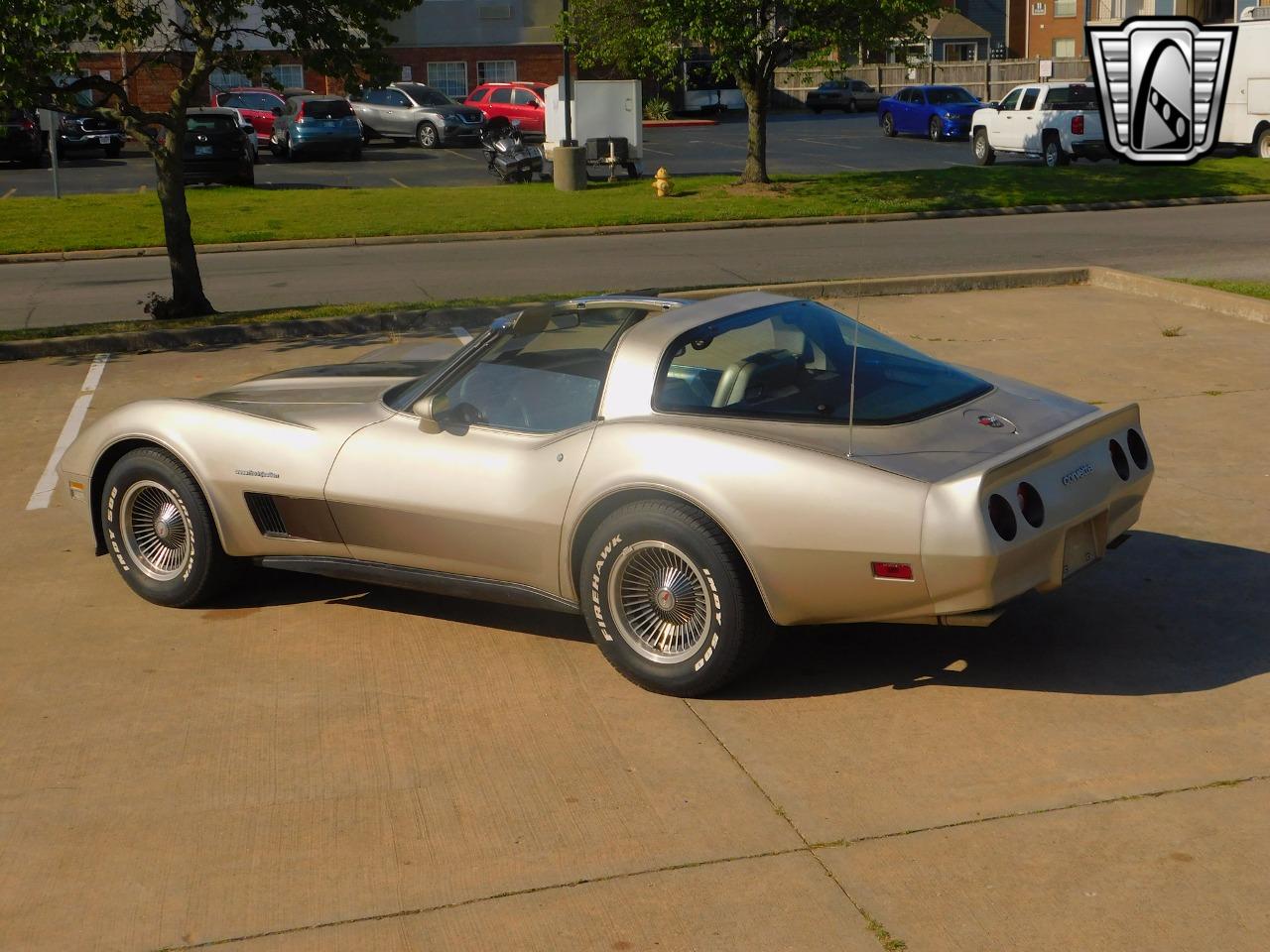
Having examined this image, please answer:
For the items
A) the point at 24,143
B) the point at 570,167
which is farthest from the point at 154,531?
the point at 24,143

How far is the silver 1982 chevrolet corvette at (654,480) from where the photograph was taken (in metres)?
4.88

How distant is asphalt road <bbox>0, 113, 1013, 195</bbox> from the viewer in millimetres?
31438

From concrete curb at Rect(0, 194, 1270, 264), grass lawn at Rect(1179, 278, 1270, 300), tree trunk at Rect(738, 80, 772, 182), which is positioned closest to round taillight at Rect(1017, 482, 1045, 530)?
grass lawn at Rect(1179, 278, 1270, 300)

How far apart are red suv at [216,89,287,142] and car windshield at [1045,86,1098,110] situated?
19.6 metres

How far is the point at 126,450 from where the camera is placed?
6434 millimetres

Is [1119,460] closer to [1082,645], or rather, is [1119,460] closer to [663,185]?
[1082,645]

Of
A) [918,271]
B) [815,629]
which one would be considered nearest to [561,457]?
[815,629]

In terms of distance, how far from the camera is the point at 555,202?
80.7 ft

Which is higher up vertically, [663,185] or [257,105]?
[257,105]

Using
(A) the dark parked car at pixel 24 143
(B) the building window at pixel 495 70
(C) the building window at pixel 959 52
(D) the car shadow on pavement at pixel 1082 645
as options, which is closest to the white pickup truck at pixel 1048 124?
(A) the dark parked car at pixel 24 143

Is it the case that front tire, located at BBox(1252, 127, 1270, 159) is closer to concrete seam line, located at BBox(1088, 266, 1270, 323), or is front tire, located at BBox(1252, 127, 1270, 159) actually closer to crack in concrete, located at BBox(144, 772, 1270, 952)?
concrete seam line, located at BBox(1088, 266, 1270, 323)

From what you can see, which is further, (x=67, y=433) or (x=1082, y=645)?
(x=67, y=433)

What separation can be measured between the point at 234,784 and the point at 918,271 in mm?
13433

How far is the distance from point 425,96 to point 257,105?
4669 millimetres
